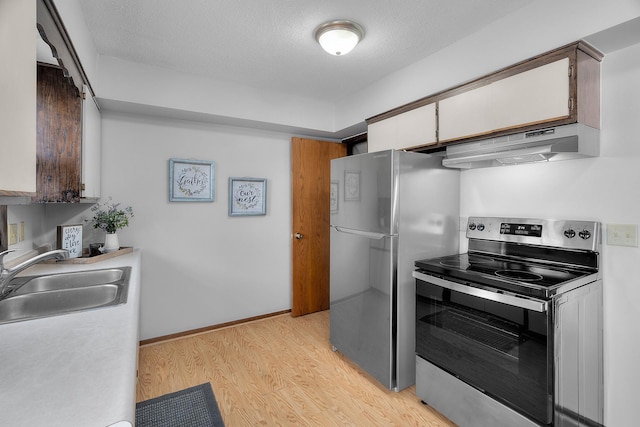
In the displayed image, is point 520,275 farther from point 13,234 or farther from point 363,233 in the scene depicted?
point 13,234

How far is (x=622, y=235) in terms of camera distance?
5.26ft

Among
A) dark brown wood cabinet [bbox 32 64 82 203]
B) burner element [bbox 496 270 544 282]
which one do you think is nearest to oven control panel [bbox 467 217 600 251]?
burner element [bbox 496 270 544 282]

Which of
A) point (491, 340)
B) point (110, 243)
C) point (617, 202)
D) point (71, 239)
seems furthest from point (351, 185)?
point (71, 239)

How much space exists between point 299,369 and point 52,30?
2.54 meters

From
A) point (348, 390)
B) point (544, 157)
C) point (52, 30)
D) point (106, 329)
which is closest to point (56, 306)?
point (106, 329)

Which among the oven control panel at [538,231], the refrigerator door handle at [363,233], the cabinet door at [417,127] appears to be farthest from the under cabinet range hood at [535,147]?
the refrigerator door handle at [363,233]

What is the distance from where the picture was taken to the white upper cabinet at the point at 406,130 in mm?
2274

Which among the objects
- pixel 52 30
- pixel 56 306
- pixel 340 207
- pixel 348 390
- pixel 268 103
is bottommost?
pixel 348 390

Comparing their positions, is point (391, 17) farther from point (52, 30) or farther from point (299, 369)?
point (299, 369)

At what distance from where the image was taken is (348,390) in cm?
221

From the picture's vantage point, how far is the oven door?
1423 mm

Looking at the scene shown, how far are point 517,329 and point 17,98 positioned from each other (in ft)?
6.67

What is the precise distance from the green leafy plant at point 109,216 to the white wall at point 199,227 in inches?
3.0

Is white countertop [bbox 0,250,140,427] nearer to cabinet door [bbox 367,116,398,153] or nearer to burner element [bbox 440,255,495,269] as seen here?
burner element [bbox 440,255,495,269]
